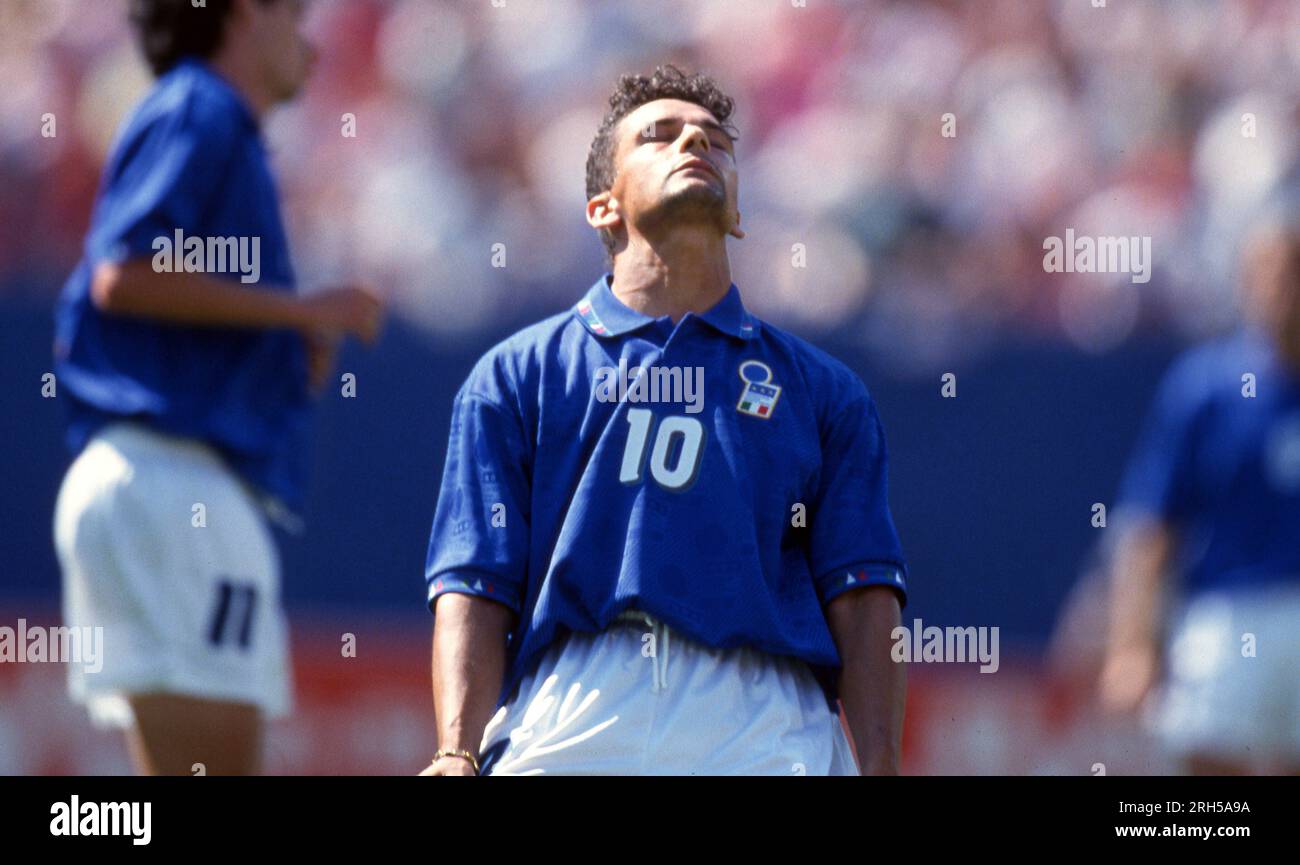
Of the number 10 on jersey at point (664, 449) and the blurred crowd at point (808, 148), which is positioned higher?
the blurred crowd at point (808, 148)

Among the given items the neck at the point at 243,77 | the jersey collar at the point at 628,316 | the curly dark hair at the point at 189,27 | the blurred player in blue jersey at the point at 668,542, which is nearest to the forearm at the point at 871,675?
the blurred player in blue jersey at the point at 668,542

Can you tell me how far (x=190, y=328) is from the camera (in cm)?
375

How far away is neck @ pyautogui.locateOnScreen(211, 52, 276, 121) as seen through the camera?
4.00 meters

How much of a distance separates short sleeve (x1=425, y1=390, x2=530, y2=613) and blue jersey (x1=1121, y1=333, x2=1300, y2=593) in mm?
3105

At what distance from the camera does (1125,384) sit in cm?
621

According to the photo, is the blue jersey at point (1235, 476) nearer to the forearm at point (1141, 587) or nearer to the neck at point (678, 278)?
the forearm at point (1141, 587)

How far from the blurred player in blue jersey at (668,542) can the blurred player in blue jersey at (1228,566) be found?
2700 mm

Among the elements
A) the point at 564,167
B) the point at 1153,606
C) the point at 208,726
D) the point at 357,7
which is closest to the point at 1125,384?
the point at 1153,606

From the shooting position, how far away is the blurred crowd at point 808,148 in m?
6.38

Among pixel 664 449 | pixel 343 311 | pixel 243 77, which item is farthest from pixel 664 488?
pixel 243 77

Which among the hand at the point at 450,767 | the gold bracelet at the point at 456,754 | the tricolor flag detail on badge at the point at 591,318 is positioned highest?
the tricolor flag detail on badge at the point at 591,318

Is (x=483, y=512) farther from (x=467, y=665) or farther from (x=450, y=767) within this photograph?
(x=450, y=767)
